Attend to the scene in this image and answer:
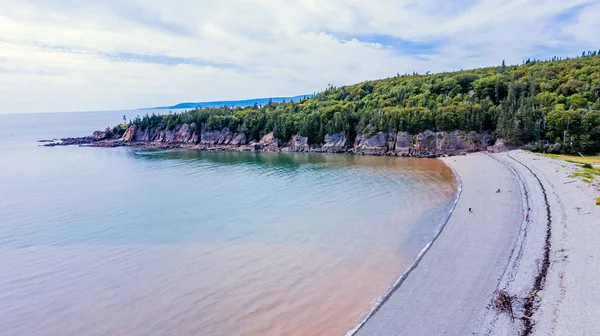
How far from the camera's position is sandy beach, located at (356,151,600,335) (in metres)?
17.0

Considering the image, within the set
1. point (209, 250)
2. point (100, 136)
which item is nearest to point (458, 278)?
point (209, 250)

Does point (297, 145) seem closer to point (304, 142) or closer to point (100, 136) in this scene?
point (304, 142)

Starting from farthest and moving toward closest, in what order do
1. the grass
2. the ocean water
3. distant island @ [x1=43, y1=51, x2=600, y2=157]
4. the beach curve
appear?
distant island @ [x1=43, y1=51, x2=600, y2=157]
the grass
the ocean water
the beach curve

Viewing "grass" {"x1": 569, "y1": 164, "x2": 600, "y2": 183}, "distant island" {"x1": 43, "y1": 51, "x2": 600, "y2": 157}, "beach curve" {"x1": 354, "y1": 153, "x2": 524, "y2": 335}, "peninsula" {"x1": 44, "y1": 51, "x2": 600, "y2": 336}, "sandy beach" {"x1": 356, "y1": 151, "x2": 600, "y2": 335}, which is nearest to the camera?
"sandy beach" {"x1": 356, "y1": 151, "x2": 600, "y2": 335}

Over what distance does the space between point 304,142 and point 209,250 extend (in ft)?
245

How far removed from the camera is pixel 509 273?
71.2ft

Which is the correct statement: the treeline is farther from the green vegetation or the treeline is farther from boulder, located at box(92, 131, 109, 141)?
boulder, located at box(92, 131, 109, 141)

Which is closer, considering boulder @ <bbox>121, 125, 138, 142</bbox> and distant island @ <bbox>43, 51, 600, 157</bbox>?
distant island @ <bbox>43, 51, 600, 157</bbox>

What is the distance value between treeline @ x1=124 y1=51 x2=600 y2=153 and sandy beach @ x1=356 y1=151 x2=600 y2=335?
42.3 meters

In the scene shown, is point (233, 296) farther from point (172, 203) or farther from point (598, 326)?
point (172, 203)

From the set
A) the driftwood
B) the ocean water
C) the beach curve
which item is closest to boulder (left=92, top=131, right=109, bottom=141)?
the ocean water

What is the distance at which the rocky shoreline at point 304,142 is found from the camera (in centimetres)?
8338

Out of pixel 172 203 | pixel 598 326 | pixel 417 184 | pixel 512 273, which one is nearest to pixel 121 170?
pixel 172 203

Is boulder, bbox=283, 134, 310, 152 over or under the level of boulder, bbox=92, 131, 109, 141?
under
